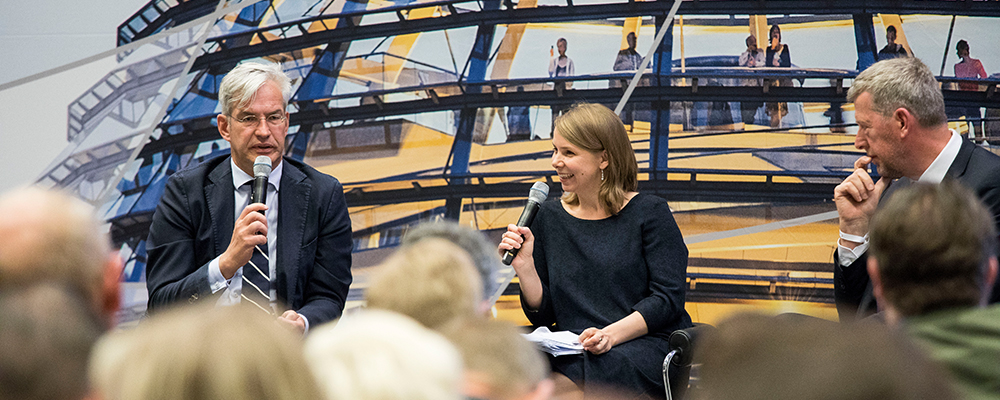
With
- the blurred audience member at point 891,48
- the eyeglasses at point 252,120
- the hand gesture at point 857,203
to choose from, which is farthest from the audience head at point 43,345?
the blurred audience member at point 891,48

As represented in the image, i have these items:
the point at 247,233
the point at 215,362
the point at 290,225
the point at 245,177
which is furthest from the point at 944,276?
the point at 245,177

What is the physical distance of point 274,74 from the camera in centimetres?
244

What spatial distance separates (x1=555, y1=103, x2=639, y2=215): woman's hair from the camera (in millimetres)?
2602

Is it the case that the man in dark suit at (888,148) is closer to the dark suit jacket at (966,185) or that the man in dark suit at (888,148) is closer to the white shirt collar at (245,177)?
the dark suit jacket at (966,185)

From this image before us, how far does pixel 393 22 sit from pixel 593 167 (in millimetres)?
1425

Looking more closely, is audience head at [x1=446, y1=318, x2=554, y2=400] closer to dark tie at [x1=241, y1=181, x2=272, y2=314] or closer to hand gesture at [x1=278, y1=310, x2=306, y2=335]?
hand gesture at [x1=278, y1=310, x2=306, y2=335]

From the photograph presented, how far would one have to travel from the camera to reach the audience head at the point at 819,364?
69cm

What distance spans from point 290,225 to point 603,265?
3.22ft

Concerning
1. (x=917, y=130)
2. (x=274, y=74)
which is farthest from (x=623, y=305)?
(x=274, y=74)

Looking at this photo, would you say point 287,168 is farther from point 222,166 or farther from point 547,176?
point 547,176

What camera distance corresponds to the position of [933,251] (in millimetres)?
1189

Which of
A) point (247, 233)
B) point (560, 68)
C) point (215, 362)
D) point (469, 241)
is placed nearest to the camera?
point (215, 362)

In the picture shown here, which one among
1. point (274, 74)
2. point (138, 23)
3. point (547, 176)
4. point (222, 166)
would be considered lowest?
point (547, 176)

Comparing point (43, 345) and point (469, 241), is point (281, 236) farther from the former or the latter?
point (43, 345)
